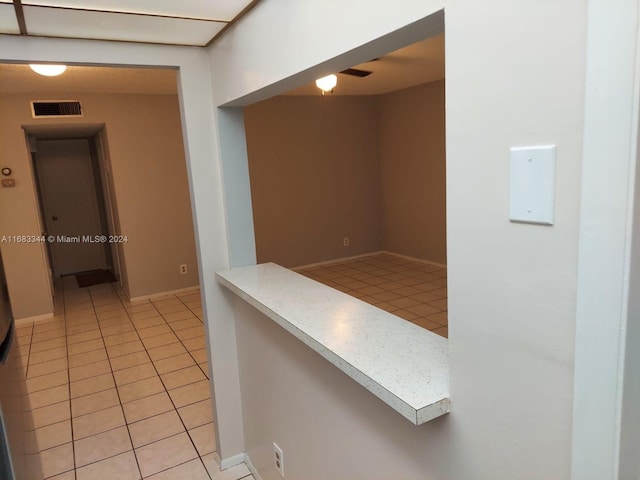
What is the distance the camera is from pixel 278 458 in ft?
6.39

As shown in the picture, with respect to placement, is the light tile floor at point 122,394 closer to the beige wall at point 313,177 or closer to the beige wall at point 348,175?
the beige wall at point 313,177

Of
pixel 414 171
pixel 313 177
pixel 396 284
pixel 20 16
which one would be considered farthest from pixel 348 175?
pixel 20 16

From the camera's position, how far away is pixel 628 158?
1.93ft

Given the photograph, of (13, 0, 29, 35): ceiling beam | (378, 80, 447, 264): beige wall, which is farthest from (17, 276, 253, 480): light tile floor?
(378, 80, 447, 264): beige wall

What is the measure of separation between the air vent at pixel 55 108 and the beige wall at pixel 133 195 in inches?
2.2

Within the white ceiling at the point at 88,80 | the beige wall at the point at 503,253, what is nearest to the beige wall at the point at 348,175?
the white ceiling at the point at 88,80

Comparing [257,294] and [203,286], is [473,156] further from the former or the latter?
[203,286]

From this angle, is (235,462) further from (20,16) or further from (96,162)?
(96,162)

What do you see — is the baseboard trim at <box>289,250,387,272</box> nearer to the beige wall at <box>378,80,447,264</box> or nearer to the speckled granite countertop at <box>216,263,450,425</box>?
the beige wall at <box>378,80,447,264</box>

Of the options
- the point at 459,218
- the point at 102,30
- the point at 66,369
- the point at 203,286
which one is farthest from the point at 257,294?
the point at 66,369

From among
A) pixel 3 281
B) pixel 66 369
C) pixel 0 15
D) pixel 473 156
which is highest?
pixel 0 15

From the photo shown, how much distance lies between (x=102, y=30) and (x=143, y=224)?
3.75m

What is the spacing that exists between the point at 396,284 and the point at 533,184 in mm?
4473

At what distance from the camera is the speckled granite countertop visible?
98cm
